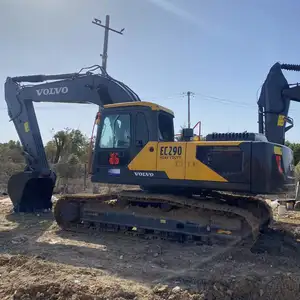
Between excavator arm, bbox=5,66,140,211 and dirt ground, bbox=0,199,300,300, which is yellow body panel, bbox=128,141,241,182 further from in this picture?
excavator arm, bbox=5,66,140,211

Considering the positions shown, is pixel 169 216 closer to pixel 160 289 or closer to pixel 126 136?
pixel 126 136

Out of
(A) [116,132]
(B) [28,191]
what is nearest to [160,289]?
(A) [116,132]

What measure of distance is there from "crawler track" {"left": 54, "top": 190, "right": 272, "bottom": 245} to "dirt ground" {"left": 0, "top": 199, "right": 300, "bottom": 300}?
0.94 feet

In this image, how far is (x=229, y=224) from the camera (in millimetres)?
7125

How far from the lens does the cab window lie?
8.07 meters

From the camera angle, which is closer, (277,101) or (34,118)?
(277,101)

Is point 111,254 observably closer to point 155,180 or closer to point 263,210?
point 155,180

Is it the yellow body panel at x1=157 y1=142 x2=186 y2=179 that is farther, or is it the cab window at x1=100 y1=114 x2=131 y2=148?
the cab window at x1=100 y1=114 x2=131 y2=148

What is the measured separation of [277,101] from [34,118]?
6842 mm

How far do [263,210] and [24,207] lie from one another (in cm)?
665

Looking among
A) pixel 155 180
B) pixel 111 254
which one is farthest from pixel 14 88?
pixel 111 254

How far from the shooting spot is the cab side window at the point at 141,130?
7832mm

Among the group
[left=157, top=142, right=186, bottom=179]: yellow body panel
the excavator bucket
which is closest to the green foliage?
the excavator bucket

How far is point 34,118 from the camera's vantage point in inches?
436
